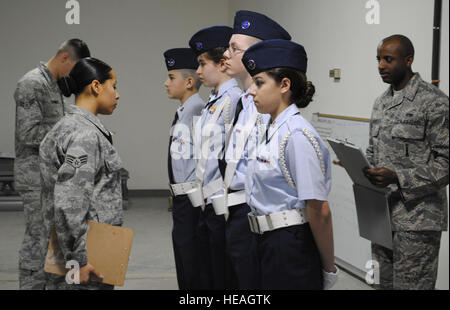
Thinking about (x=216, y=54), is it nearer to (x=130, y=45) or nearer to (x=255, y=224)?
(x=255, y=224)

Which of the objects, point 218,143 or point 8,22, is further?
point 8,22

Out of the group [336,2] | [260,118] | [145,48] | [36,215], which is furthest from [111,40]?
[260,118]

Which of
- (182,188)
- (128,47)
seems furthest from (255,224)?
(128,47)

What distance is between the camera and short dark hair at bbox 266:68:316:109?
2029 millimetres

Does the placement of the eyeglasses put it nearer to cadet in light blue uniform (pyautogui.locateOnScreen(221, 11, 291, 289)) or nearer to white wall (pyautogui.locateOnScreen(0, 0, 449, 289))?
cadet in light blue uniform (pyautogui.locateOnScreen(221, 11, 291, 289))

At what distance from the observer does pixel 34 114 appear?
330cm

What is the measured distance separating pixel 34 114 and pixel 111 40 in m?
4.01

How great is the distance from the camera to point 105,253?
79.8 inches

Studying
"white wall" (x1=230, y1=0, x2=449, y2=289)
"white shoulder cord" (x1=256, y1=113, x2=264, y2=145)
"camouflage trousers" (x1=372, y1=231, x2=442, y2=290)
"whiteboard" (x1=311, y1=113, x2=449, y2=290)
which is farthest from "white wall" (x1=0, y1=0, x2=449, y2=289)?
"camouflage trousers" (x1=372, y1=231, x2=442, y2=290)

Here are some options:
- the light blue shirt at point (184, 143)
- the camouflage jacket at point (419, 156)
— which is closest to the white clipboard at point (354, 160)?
the camouflage jacket at point (419, 156)

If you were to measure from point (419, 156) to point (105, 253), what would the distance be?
1.51m

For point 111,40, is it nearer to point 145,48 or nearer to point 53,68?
point 145,48

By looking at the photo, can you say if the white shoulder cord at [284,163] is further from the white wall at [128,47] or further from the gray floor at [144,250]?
the white wall at [128,47]

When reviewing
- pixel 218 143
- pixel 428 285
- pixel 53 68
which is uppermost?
pixel 53 68
